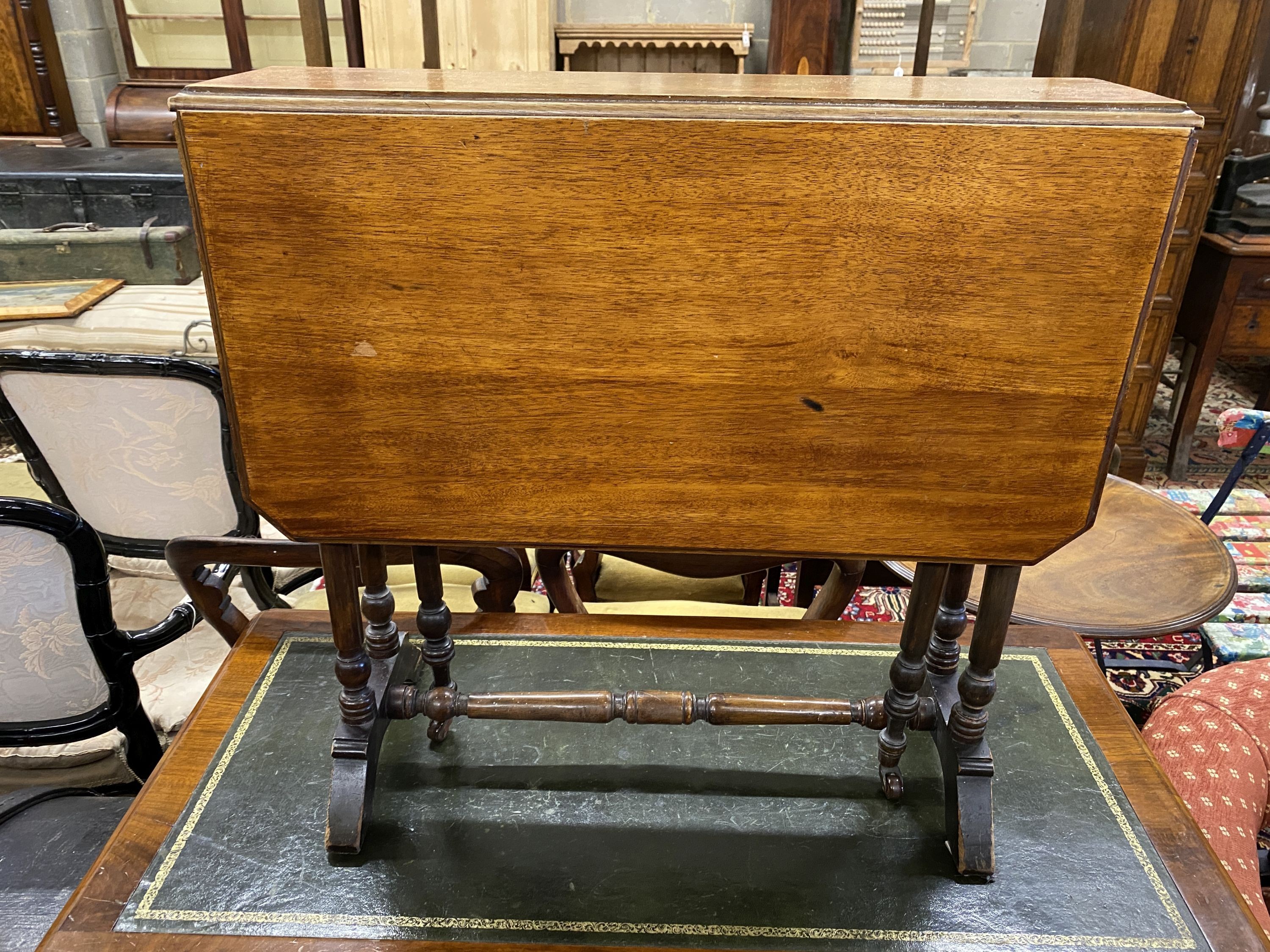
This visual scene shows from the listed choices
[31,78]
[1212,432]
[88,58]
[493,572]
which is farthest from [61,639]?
[1212,432]

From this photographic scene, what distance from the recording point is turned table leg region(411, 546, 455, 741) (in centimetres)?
136

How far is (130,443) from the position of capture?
5.40 ft

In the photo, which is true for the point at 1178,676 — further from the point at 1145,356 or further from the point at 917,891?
the point at 917,891

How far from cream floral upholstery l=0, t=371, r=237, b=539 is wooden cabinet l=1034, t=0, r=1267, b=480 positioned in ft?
7.75

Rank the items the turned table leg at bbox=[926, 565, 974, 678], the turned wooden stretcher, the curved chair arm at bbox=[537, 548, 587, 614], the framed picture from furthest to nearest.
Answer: the framed picture, the curved chair arm at bbox=[537, 548, 587, 614], the turned table leg at bbox=[926, 565, 974, 678], the turned wooden stretcher

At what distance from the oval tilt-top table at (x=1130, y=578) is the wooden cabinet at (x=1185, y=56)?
0.71m

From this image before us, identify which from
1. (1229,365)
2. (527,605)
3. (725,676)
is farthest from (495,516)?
(1229,365)

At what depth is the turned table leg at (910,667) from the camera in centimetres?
124

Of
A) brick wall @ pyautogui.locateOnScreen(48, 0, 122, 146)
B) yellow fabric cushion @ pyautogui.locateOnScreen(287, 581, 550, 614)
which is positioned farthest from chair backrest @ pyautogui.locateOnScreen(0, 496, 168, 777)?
brick wall @ pyautogui.locateOnScreen(48, 0, 122, 146)

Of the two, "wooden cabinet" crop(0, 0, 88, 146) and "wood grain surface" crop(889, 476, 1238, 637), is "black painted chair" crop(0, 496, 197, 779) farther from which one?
"wooden cabinet" crop(0, 0, 88, 146)

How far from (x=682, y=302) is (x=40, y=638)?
113 centimetres

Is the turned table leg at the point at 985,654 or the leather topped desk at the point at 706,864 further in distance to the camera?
the turned table leg at the point at 985,654

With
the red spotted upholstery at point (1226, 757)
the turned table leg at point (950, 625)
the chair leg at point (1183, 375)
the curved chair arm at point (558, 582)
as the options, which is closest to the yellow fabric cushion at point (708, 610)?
the curved chair arm at point (558, 582)

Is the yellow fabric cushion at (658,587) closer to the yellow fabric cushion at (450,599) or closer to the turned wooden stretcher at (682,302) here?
the yellow fabric cushion at (450,599)
